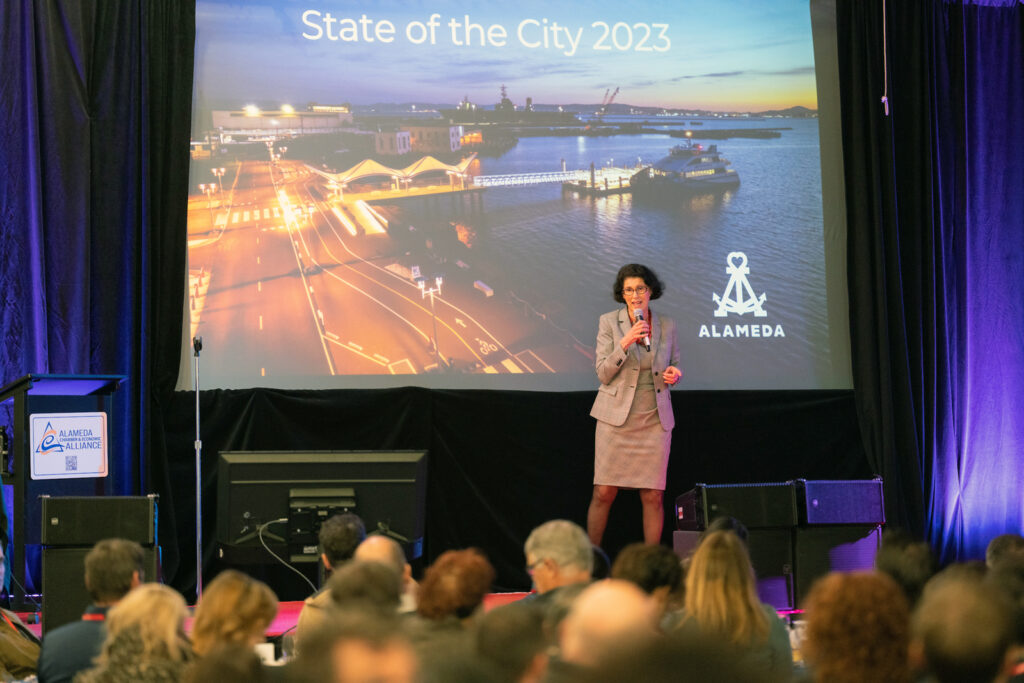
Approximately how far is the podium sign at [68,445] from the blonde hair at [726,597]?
3388mm

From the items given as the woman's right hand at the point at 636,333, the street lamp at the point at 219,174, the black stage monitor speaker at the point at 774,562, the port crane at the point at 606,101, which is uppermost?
the port crane at the point at 606,101

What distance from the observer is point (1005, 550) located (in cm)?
361

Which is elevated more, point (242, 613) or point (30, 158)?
point (30, 158)

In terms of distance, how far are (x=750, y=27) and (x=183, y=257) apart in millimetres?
3789

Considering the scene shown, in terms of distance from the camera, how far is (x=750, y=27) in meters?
7.07

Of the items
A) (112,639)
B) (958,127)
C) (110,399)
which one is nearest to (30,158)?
(110,399)

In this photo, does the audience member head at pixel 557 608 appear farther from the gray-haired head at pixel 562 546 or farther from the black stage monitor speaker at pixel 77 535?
the black stage monitor speaker at pixel 77 535

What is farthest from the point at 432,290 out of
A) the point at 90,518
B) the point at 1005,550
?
the point at 1005,550

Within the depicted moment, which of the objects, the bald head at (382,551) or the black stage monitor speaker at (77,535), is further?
the black stage monitor speaker at (77,535)

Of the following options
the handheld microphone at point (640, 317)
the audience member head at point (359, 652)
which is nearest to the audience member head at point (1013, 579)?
the audience member head at point (359, 652)

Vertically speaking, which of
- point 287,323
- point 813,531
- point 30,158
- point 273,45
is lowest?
point 813,531

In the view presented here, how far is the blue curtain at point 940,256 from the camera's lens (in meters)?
6.79

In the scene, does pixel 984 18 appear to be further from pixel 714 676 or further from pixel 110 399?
pixel 714 676

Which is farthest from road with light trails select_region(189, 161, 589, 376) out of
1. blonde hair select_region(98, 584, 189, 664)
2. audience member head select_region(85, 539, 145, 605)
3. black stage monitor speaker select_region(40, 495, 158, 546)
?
blonde hair select_region(98, 584, 189, 664)
